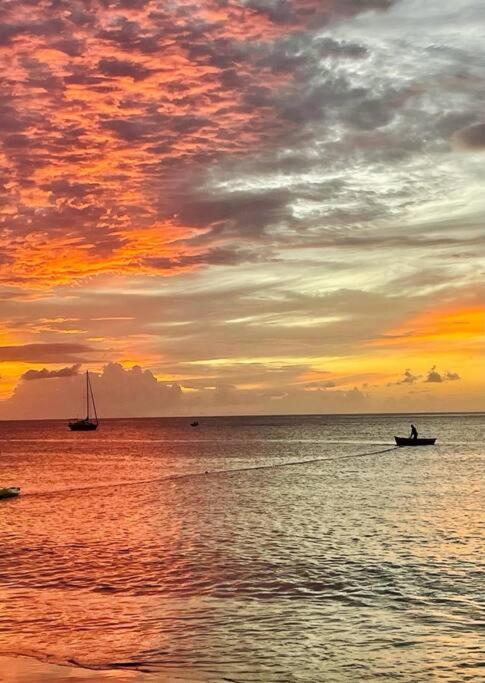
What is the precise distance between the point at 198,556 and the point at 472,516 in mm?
22097

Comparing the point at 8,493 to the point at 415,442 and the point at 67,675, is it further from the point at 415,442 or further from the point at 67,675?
the point at 415,442

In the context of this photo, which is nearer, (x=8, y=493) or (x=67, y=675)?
(x=67, y=675)

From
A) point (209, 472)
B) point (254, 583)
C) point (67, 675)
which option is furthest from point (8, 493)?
point (67, 675)

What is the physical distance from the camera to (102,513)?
2213 inches

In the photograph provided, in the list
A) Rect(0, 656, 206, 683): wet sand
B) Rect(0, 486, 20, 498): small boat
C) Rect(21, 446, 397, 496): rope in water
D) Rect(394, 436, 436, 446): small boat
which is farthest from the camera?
Rect(394, 436, 436, 446): small boat

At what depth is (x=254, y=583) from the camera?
3036 centimetres

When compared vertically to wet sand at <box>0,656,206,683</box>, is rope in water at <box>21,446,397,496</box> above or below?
below

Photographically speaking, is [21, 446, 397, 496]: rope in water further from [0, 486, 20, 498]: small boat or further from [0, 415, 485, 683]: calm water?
[0, 415, 485, 683]: calm water

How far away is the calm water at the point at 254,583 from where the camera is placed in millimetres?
21078

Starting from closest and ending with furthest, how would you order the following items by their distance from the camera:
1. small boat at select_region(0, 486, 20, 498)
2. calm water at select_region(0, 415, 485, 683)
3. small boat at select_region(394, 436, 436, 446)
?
calm water at select_region(0, 415, 485, 683), small boat at select_region(0, 486, 20, 498), small boat at select_region(394, 436, 436, 446)

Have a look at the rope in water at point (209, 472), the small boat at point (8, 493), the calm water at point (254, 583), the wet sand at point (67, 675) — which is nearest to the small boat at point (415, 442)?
the rope in water at point (209, 472)

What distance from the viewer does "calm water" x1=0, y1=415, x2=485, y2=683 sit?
2108 centimetres

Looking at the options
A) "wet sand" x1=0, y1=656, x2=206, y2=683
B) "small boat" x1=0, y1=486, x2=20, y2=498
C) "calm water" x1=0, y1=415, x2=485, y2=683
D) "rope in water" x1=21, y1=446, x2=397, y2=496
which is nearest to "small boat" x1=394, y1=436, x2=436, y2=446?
"rope in water" x1=21, y1=446, x2=397, y2=496

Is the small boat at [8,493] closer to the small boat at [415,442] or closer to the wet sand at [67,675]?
the wet sand at [67,675]
